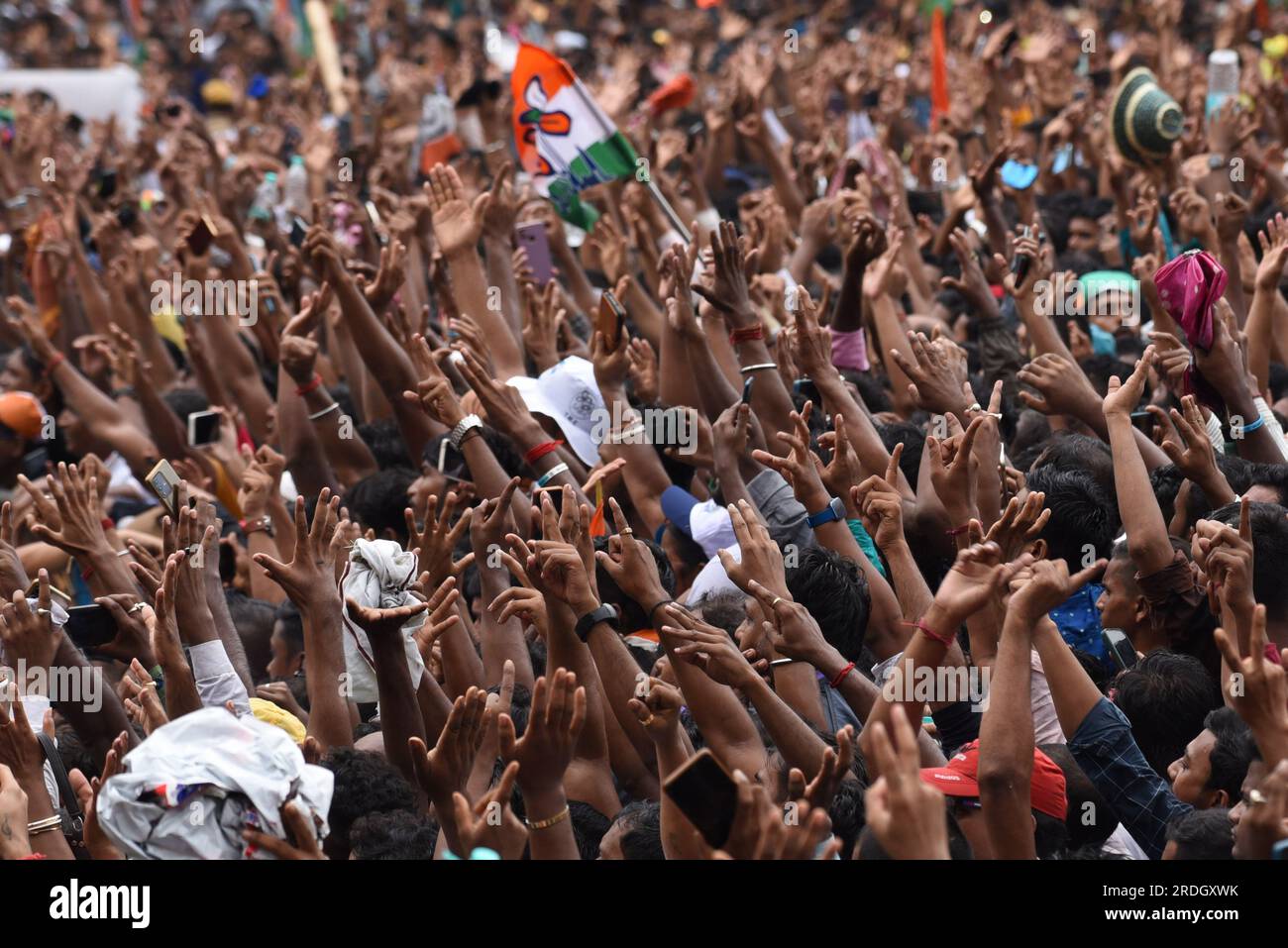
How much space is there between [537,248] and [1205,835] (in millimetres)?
4987

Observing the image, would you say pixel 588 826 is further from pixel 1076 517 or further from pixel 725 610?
pixel 1076 517

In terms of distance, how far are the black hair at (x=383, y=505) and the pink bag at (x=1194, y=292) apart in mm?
2623

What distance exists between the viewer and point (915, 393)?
5.25 metres

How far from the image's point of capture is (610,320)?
5434 millimetres

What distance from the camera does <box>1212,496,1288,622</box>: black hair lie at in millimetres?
4047

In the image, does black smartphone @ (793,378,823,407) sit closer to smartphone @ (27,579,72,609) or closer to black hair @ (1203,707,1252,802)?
black hair @ (1203,707,1252,802)

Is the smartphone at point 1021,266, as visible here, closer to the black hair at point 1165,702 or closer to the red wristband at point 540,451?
the red wristband at point 540,451

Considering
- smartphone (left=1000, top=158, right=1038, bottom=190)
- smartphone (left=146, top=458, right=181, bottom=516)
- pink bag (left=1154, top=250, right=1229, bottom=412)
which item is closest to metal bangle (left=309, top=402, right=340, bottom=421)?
smartphone (left=146, top=458, right=181, bottom=516)

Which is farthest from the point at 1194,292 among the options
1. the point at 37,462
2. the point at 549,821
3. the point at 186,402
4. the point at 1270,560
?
the point at 37,462

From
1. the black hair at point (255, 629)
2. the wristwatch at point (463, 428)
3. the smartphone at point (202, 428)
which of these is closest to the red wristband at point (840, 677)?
the wristwatch at point (463, 428)

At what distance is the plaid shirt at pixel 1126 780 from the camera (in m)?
3.64

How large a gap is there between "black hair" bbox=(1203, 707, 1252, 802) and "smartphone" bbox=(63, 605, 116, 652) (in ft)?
9.18
